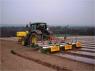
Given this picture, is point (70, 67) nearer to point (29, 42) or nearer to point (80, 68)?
point (80, 68)

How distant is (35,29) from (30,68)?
24.8 feet

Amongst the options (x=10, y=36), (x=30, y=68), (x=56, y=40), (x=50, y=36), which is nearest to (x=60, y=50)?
(x=56, y=40)

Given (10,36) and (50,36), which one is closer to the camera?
(50,36)

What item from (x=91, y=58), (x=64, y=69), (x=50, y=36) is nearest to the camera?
(x=64, y=69)

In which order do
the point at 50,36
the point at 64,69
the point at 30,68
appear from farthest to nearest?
the point at 50,36 < the point at 30,68 < the point at 64,69

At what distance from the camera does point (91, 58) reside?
29.1ft

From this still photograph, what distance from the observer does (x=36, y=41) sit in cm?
1452

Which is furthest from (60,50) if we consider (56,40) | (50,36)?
(50,36)

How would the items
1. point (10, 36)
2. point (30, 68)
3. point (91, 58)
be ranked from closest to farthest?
point (30, 68) → point (91, 58) → point (10, 36)

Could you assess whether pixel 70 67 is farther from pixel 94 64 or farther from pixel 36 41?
pixel 36 41

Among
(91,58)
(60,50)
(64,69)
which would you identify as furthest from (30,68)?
(60,50)

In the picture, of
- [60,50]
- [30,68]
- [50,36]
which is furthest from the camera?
[50,36]

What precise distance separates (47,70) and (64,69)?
51 cm

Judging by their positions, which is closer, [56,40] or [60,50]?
[60,50]
